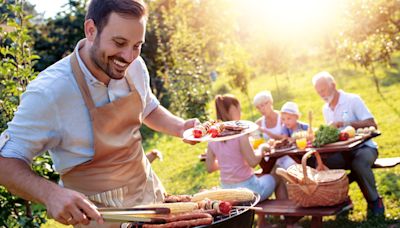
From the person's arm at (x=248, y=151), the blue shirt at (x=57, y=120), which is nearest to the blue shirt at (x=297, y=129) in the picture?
the person's arm at (x=248, y=151)

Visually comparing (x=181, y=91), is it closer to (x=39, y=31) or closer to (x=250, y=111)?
(x=250, y=111)

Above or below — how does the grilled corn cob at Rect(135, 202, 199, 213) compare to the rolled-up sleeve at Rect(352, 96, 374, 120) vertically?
above

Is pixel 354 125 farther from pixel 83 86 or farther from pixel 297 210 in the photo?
pixel 83 86

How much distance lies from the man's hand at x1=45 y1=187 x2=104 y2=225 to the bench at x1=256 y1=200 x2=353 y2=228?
3.57m

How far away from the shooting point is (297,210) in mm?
5508

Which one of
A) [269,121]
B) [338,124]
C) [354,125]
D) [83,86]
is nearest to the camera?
[83,86]

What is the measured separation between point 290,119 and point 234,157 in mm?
1215

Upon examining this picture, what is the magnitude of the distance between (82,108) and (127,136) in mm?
283

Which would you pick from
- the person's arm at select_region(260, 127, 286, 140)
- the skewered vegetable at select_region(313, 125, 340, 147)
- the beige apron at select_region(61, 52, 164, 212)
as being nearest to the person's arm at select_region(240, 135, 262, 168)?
the skewered vegetable at select_region(313, 125, 340, 147)

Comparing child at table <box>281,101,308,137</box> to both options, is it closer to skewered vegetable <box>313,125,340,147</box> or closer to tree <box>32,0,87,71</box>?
skewered vegetable <box>313,125,340,147</box>

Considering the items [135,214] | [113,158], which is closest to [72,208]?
[135,214]

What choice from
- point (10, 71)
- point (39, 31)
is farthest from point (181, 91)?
point (39, 31)

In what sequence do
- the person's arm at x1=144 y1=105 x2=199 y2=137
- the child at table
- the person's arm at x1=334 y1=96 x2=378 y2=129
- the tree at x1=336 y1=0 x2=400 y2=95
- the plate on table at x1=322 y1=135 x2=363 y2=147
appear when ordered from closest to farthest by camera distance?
the person's arm at x1=144 y1=105 x2=199 y2=137
the plate on table at x1=322 y1=135 x2=363 y2=147
the person's arm at x1=334 y1=96 x2=378 y2=129
the child at table
the tree at x1=336 y1=0 x2=400 y2=95

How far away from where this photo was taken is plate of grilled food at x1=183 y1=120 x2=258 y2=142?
2.95 metres
